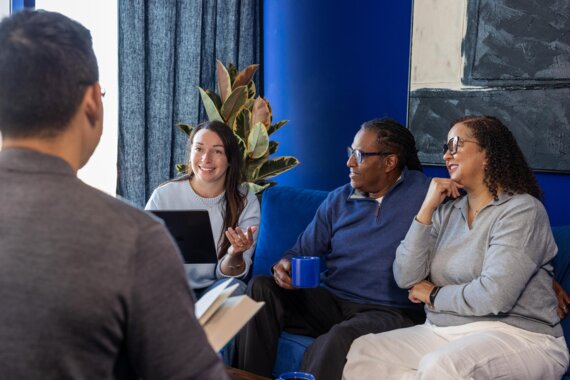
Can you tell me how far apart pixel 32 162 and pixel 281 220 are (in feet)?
7.05

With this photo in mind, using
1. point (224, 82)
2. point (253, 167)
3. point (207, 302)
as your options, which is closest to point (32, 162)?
Result: point (207, 302)

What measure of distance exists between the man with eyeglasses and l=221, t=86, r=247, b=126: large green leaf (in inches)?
39.0

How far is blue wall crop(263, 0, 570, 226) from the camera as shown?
3412 mm

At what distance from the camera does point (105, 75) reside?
12.0 ft

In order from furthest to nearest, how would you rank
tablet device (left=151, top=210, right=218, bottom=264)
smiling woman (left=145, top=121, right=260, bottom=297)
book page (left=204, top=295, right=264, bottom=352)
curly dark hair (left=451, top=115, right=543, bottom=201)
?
smiling woman (left=145, top=121, right=260, bottom=297) < tablet device (left=151, top=210, right=218, bottom=264) < curly dark hair (left=451, top=115, right=543, bottom=201) < book page (left=204, top=295, right=264, bottom=352)

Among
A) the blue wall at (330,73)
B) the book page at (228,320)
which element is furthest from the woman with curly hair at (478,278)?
the book page at (228,320)

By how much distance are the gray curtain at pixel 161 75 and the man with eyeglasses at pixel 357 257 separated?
4.27ft

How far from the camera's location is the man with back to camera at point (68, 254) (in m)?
0.78

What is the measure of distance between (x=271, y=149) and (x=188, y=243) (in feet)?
4.40

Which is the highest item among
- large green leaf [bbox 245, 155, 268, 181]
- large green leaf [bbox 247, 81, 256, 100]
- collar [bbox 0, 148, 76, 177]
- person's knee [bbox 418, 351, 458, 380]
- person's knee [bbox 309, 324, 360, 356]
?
large green leaf [bbox 247, 81, 256, 100]

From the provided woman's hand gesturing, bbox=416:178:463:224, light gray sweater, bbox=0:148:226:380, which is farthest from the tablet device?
light gray sweater, bbox=0:148:226:380

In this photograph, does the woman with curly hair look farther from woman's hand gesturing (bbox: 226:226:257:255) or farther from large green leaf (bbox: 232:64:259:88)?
large green leaf (bbox: 232:64:259:88)

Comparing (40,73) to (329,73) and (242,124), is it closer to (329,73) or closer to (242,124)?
(242,124)

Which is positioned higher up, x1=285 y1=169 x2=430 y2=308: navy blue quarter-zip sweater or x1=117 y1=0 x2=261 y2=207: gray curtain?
x1=117 y1=0 x2=261 y2=207: gray curtain
